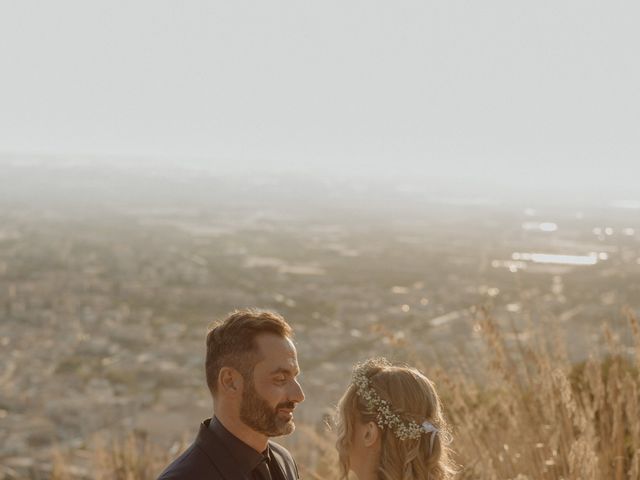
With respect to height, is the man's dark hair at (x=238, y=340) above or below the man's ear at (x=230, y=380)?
above

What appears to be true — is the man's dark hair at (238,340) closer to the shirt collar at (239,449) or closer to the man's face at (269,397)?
the man's face at (269,397)

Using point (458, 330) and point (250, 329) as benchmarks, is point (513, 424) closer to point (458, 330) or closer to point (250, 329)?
point (250, 329)

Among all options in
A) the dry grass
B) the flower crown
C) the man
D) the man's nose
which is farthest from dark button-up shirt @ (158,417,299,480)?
the dry grass

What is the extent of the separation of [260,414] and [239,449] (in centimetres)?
17

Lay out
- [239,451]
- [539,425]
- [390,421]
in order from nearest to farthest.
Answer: [390,421], [239,451], [539,425]

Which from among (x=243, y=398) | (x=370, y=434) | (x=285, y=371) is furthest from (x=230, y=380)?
(x=370, y=434)

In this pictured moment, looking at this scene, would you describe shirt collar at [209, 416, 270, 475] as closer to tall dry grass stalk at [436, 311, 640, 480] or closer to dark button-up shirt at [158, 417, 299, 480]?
dark button-up shirt at [158, 417, 299, 480]

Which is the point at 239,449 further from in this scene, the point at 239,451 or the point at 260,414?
the point at 260,414

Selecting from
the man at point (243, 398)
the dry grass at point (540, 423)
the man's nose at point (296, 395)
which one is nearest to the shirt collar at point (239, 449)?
the man at point (243, 398)

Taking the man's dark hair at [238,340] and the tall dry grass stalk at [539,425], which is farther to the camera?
the tall dry grass stalk at [539,425]

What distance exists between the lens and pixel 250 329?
11.7 ft

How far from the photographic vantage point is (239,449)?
3516 mm

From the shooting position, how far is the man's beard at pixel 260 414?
11.4 ft

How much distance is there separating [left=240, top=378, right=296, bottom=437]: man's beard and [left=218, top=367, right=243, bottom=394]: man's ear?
0.03 metres
